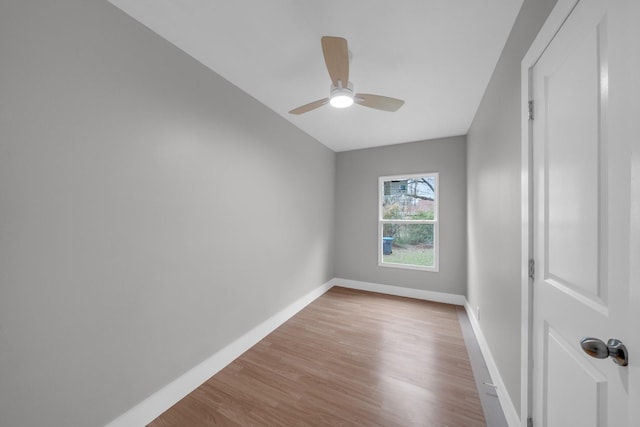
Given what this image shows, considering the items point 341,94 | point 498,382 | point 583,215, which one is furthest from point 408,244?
point 583,215

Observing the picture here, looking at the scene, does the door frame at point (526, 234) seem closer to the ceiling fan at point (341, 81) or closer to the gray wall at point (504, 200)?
the gray wall at point (504, 200)

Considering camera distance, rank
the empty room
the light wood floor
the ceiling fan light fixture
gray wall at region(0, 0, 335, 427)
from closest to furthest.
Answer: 1. the empty room
2. gray wall at region(0, 0, 335, 427)
3. the light wood floor
4. the ceiling fan light fixture

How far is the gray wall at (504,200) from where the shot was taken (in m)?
1.30

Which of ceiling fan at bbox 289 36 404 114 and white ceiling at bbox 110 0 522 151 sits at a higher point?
white ceiling at bbox 110 0 522 151

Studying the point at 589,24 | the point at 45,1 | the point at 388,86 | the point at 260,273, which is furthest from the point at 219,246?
the point at 589,24

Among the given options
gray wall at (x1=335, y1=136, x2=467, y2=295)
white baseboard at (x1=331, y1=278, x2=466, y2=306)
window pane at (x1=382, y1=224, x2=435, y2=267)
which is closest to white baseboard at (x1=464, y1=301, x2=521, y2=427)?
white baseboard at (x1=331, y1=278, x2=466, y2=306)

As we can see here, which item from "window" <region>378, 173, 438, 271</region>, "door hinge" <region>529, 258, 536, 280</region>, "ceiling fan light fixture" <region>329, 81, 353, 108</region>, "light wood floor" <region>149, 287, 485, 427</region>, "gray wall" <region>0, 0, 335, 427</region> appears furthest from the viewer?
"window" <region>378, 173, 438, 271</region>

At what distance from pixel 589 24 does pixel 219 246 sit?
2.31 m

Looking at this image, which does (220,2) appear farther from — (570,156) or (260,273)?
(260,273)

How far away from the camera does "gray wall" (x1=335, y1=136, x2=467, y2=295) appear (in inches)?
130

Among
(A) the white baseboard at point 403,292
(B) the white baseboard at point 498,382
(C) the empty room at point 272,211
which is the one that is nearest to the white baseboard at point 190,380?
(C) the empty room at point 272,211

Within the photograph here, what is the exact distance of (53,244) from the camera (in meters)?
1.07

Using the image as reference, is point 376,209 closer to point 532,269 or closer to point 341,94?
point 341,94

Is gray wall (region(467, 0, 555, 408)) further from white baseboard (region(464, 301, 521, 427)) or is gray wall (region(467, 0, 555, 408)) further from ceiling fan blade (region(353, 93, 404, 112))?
ceiling fan blade (region(353, 93, 404, 112))
